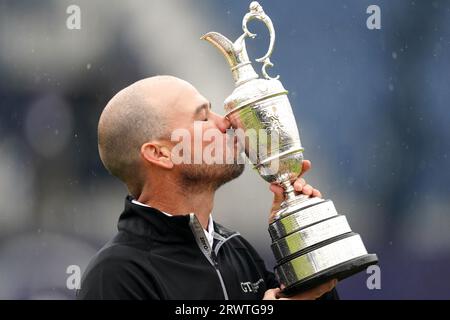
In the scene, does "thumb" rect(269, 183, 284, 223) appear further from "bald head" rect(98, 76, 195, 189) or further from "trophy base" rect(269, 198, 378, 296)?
"bald head" rect(98, 76, 195, 189)

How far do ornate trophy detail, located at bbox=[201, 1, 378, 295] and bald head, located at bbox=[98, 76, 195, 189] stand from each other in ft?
0.64

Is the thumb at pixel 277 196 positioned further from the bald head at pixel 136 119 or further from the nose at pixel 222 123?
the bald head at pixel 136 119

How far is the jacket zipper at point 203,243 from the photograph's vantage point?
2645mm

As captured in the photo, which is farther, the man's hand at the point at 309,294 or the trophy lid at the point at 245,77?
the trophy lid at the point at 245,77

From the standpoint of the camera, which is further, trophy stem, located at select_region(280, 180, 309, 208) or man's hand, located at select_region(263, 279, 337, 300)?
trophy stem, located at select_region(280, 180, 309, 208)

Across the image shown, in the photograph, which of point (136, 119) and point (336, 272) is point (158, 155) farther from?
point (336, 272)

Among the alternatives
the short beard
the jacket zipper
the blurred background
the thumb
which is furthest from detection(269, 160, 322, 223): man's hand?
the blurred background

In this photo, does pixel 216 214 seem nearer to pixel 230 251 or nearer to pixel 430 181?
pixel 430 181

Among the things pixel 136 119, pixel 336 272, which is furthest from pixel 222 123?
pixel 336 272

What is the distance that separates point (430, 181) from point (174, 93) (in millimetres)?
2089

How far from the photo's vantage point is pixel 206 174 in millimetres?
2730

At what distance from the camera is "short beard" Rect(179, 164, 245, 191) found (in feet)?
8.95

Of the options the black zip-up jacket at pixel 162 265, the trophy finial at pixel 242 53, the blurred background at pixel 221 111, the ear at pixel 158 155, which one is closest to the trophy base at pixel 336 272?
the black zip-up jacket at pixel 162 265

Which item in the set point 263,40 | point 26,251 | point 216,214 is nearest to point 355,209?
point 216,214
